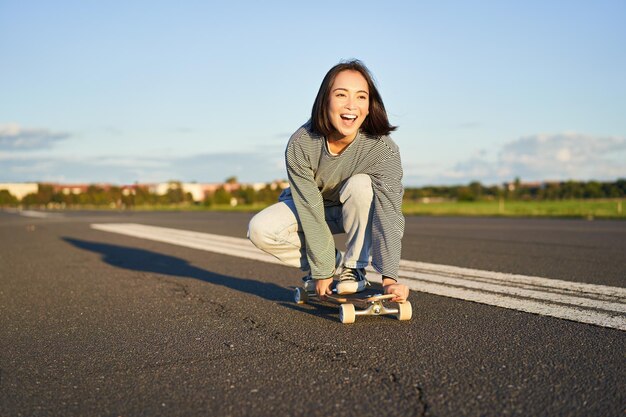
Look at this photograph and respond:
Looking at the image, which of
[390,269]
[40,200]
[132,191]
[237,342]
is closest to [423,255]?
[390,269]

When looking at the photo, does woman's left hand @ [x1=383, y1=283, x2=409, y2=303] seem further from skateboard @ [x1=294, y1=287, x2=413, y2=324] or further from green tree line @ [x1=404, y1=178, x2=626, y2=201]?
green tree line @ [x1=404, y1=178, x2=626, y2=201]

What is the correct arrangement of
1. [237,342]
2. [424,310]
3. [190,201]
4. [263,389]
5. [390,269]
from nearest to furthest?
[263,389], [237,342], [390,269], [424,310], [190,201]

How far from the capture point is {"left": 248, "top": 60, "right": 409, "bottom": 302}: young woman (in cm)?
377

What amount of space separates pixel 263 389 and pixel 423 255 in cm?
613

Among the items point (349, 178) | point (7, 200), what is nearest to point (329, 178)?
point (349, 178)

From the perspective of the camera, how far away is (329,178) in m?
4.01

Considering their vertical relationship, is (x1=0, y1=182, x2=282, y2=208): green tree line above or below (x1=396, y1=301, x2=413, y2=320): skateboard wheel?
above

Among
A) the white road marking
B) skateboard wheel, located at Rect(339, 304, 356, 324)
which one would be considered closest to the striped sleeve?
skateboard wheel, located at Rect(339, 304, 356, 324)

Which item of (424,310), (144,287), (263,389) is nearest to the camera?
(263,389)

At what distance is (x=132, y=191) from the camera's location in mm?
90750

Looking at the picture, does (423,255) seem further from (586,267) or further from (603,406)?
(603,406)

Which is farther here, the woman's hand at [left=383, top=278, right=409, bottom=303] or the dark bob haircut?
the dark bob haircut

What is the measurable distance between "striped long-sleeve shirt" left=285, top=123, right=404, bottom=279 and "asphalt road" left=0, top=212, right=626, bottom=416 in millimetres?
453

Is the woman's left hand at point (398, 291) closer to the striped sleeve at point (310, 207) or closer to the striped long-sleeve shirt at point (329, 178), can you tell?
the striped long-sleeve shirt at point (329, 178)
